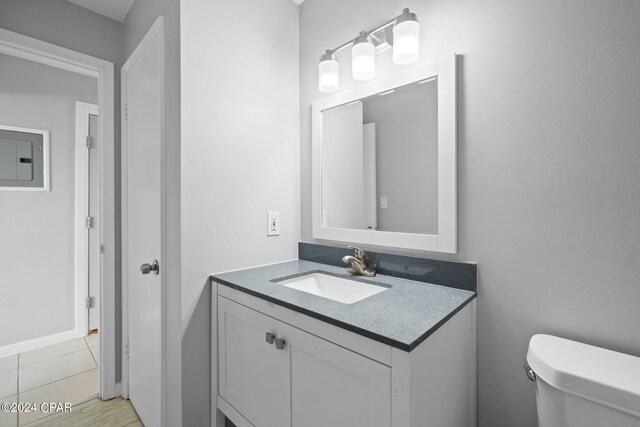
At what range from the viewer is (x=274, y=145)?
161 centimetres

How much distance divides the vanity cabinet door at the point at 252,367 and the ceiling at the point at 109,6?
6.02 feet

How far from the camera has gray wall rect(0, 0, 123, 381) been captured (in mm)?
1567

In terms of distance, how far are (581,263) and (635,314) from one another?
0.17 m

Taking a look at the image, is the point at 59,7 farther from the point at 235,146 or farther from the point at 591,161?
the point at 591,161

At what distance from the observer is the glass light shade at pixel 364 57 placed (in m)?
1.30

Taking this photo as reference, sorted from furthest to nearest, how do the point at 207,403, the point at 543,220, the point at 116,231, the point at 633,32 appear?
the point at 116,231 < the point at 207,403 < the point at 543,220 < the point at 633,32

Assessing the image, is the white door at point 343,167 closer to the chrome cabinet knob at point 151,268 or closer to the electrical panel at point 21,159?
the chrome cabinet knob at point 151,268

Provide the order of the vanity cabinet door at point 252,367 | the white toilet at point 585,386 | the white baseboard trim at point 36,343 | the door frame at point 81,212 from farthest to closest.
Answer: the door frame at point 81,212 → the white baseboard trim at point 36,343 → the vanity cabinet door at point 252,367 → the white toilet at point 585,386

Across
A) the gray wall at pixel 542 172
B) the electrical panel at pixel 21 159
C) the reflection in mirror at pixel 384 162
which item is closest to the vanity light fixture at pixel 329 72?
the reflection in mirror at pixel 384 162

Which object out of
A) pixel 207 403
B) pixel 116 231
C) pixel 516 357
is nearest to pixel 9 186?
pixel 116 231

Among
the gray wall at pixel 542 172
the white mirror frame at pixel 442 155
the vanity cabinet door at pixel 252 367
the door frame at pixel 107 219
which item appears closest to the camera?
the gray wall at pixel 542 172

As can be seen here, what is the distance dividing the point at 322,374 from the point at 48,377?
92.0 inches

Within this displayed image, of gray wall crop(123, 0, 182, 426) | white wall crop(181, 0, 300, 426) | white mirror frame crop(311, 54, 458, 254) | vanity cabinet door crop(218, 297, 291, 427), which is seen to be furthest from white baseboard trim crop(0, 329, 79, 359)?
white mirror frame crop(311, 54, 458, 254)

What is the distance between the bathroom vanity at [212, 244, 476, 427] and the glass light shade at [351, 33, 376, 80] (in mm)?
899
